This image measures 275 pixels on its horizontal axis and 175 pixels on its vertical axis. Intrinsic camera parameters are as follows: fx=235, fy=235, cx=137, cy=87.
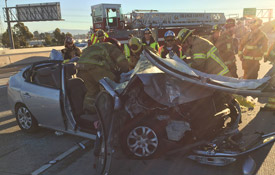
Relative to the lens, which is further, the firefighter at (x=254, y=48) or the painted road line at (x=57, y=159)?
the firefighter at (x=254, y=48)

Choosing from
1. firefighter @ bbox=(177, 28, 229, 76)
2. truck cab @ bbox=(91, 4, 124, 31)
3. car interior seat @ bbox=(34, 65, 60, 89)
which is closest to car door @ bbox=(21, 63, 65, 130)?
car interior seat @ bbox=(34, 65, 60, 89)

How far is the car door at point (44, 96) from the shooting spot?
4.04 meters

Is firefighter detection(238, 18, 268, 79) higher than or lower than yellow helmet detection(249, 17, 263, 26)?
lower

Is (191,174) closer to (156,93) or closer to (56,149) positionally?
(156,93)

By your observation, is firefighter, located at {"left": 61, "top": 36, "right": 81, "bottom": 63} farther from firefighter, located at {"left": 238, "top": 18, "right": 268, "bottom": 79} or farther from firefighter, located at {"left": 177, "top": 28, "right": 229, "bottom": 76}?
firefighter, located at {"left": 238, "top": 18, "right": 268, "bottom": 79}

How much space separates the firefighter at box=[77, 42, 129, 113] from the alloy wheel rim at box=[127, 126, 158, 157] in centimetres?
136

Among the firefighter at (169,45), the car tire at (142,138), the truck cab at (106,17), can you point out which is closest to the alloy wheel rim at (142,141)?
the car tire at (142,138)

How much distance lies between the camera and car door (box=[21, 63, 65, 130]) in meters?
4.04

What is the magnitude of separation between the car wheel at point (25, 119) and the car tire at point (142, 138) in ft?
6.94

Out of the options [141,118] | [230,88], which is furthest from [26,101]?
[230,88]

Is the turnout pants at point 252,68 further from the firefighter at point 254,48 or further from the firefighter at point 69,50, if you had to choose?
the firefighter at point 69,50

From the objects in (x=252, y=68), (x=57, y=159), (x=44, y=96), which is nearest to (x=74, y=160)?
(x=57, y=159)

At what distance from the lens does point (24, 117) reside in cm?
458

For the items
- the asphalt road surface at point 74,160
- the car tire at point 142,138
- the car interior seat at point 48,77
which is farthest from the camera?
the car interior seat at point 48,77
